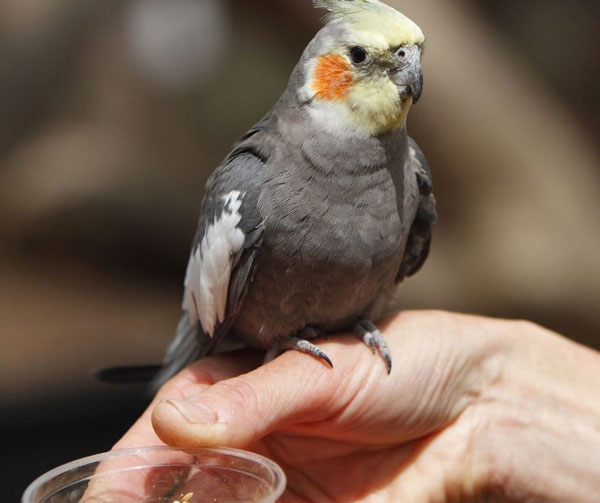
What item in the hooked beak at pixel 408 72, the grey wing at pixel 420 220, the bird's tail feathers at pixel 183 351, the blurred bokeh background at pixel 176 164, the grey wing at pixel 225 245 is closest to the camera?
the hooked beak at pixel 408 72

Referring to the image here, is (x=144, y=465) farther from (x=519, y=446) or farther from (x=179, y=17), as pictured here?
(x=179, y=17)

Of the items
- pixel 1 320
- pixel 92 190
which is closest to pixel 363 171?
pixel 92 190

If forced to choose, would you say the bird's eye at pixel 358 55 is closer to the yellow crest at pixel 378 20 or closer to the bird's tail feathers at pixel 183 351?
the yellow crest at pixel 378 20

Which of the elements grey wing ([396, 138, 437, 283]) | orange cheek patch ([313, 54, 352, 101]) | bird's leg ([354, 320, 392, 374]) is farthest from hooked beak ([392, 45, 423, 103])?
bird's leg ([354, 320, 392, 374])

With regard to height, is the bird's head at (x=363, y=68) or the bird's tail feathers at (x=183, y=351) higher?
the bird's head at (x=363, y=68)

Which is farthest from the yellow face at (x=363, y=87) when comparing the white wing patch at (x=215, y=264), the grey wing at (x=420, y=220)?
the white wing patch at (x=215, y=264)

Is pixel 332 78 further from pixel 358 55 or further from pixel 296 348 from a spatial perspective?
pixel 296 348

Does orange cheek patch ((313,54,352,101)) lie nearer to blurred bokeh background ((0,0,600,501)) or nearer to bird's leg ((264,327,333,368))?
bird's leg ((264,327,333,368))

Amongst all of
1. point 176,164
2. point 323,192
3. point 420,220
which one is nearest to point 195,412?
point 323,192
